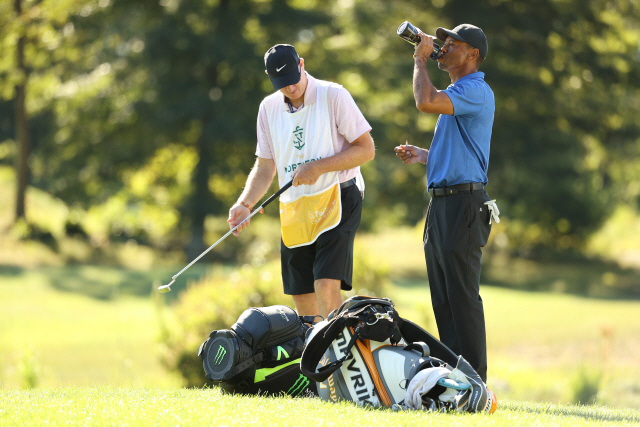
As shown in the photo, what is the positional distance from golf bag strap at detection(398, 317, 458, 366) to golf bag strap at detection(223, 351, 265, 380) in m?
0.92

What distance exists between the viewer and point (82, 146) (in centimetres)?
2047

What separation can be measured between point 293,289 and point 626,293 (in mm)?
16500

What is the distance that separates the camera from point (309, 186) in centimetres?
473

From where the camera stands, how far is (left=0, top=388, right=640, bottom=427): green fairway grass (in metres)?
3.15

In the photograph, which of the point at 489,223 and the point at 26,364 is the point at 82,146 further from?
the point at 489,223

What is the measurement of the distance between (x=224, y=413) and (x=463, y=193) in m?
1.90

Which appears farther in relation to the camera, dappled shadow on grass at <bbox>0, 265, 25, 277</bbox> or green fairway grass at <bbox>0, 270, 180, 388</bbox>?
dappled shadow on grass at <bbox>0, 265, 25, 277</bbox>

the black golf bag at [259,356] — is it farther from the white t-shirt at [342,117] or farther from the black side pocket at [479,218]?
the black side pocket at [479,218]

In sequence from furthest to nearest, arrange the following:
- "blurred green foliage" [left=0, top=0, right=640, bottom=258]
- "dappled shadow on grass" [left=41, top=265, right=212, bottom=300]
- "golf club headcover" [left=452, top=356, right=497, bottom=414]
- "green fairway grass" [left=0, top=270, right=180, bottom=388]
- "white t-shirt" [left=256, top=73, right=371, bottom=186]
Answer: "blurred green foliage" [left=0, top=0, right=640, bottom=258] → "dappled shadow on grass" [left=41, top=265, right=212, bottom=300] → "green fairway grass" [left=0, top=270, right=180, bottom=388] → "white t-shirt" [left=256, top=73, right=371, bottom=186] → "golf club headcover" [left=452, top=356, right=497, bottom=414]

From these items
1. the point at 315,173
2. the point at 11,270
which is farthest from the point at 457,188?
the point at 11,270

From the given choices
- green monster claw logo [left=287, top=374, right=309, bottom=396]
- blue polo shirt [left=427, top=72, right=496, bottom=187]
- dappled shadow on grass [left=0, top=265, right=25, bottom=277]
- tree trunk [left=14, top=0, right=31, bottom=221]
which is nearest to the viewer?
blue polo shirt [left=427, top=72, right=496, bottom=187]

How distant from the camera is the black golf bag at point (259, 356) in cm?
430

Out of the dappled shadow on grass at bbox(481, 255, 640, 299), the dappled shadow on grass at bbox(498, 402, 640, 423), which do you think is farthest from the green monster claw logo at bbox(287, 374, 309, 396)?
the dappled shadow on grass at bbox(481, 255, 640, 299)

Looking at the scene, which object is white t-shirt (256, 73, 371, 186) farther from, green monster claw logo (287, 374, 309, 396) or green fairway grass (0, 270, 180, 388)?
green fairway grass (0, 270, 180, 388)
